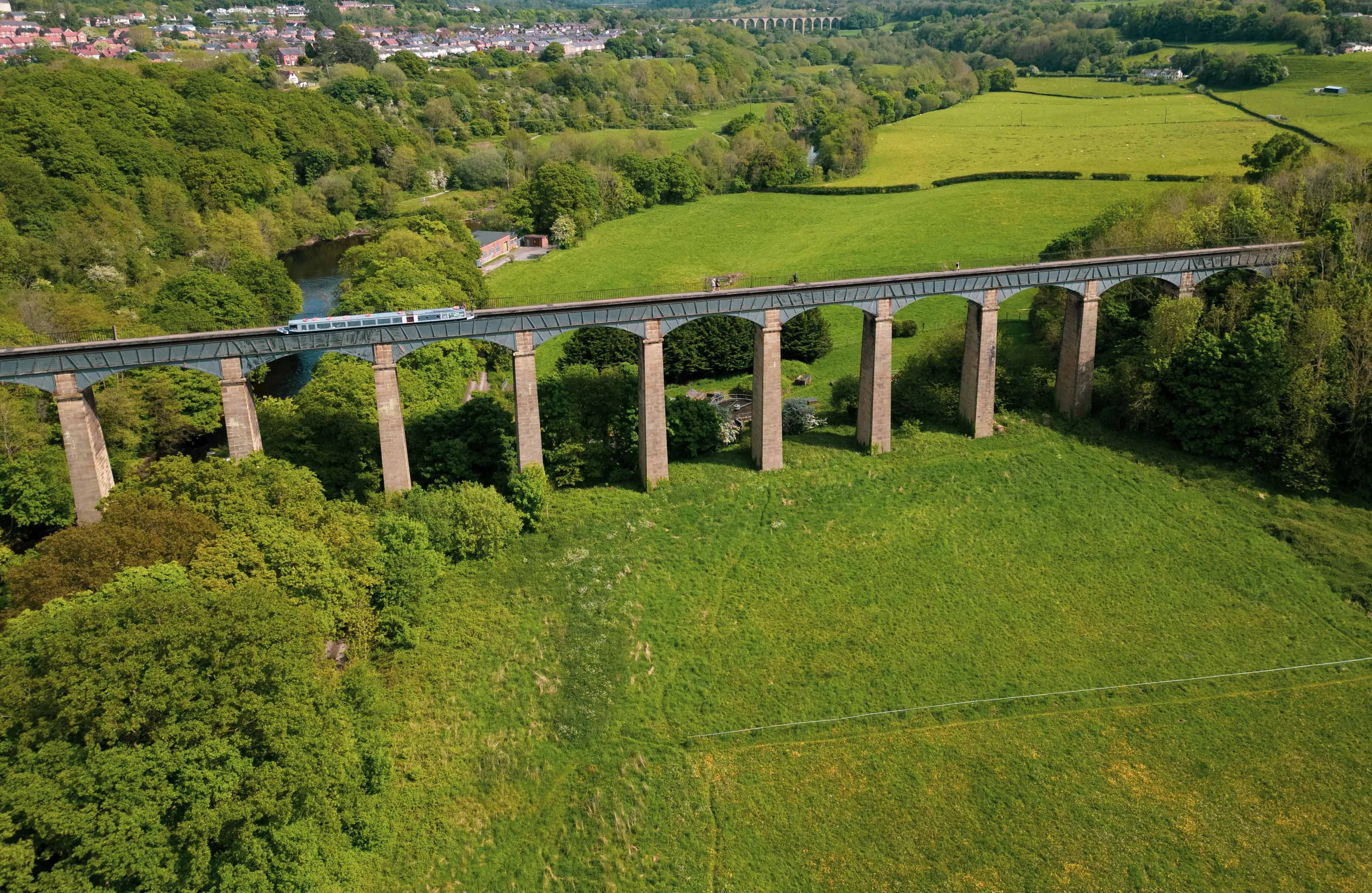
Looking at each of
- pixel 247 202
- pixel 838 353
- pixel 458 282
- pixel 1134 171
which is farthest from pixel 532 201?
pixel 1134 171

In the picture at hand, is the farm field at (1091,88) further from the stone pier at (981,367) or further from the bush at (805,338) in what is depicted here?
the stone pier at (981,367)

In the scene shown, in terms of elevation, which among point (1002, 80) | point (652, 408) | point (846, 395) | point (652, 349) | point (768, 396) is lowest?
point (846, 395)

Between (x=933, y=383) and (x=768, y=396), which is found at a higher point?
(x=768, y=396)

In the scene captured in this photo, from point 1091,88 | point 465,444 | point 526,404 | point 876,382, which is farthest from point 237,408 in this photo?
point 1091,88

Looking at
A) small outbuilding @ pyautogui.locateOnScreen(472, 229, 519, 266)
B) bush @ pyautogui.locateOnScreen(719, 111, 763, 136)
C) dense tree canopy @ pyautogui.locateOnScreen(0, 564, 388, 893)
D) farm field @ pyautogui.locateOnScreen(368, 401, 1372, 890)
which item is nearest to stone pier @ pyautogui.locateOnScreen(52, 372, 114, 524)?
dense tree canopy @ pyautogui.locateOnScreen(0, 564, 388, 893)

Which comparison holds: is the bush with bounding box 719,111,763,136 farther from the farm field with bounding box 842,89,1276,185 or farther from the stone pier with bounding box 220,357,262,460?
the stone pier with bounding box 220,357,262,460

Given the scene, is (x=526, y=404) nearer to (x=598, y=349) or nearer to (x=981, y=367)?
(x=598, y=349)

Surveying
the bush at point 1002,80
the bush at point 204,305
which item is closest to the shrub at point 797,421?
the bush at point 204,305
